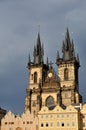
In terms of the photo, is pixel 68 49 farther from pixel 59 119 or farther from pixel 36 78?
pixel 59 119

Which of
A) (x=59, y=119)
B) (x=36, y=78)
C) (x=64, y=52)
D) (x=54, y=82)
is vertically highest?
(x=64, y=52)

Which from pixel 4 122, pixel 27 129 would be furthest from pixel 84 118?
pixel 4 122

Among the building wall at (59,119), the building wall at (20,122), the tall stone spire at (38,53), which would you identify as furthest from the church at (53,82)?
the building wall at (59,119)

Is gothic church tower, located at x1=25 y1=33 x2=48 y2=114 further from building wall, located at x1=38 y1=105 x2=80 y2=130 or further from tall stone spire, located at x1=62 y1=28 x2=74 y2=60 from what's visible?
building wall, located at x1=38 y1=105 x2=80 y2=130

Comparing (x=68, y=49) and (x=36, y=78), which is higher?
(x=68, y=49)

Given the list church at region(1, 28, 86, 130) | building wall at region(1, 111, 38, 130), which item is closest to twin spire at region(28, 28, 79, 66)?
church at region(1, 28, 86, 130)

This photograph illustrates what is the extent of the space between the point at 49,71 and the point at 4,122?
30.3 meters

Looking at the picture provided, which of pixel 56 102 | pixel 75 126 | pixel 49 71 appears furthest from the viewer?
pixel 49 71

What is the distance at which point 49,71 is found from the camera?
347 ft

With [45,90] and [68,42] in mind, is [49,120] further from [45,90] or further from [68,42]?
[68,42]

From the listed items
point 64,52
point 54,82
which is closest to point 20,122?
point 54,82

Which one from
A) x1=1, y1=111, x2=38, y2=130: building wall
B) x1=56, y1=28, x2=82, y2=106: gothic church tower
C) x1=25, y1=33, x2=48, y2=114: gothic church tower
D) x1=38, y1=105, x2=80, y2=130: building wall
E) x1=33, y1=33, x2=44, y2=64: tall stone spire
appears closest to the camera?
x1=38, y1=105, x2=80, y2=130: building wall

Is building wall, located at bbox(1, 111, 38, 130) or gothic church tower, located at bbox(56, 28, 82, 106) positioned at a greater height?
gothic church tower, located at bbox(56, 28, 82, 106)

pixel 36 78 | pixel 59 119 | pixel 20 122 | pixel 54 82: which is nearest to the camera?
pixel 59 119
